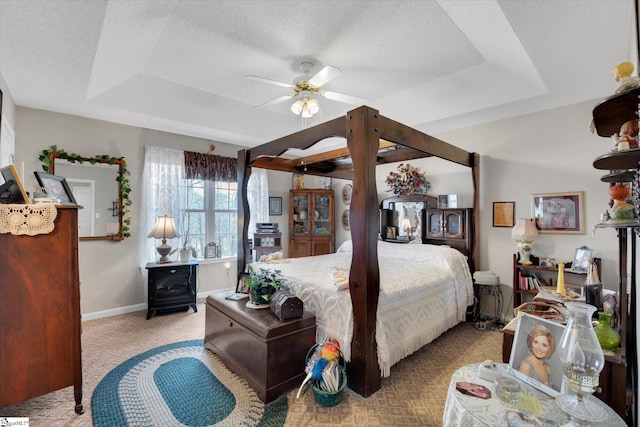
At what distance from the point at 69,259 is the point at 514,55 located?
3806 millimetres

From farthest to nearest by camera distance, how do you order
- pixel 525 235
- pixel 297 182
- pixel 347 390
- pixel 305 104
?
pixel 297 182
pixel 525 235
pixel 305 104
pixel 347 390

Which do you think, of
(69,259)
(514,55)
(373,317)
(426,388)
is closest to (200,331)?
(69,259)

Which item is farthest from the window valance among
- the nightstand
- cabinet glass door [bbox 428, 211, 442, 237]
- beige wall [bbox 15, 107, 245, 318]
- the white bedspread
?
cabinet glass door [bbox 428, 211, 442, 237]

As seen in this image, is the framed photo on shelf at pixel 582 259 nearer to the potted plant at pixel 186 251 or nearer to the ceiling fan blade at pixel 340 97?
the ceiling fan blade at pixel 340 97

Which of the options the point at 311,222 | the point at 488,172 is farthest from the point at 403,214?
the point at 311,222

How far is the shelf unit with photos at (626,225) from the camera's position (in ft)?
3.09

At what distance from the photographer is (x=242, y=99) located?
3.82 meters

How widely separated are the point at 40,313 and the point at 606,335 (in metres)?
3.46

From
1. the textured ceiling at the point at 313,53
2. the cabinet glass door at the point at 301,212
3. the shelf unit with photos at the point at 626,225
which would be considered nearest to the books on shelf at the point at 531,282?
the shelf unit with photos at the point at 626,225

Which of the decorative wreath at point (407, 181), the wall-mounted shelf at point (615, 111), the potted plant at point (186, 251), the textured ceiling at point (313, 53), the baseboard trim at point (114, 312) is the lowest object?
the baseboard trim at point (114, 312)

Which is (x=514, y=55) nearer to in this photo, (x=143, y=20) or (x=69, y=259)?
(x=143, y=20)

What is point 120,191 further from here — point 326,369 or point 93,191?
point 326,369

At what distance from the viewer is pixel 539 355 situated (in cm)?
119

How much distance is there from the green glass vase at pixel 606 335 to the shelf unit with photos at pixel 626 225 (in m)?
0.04
